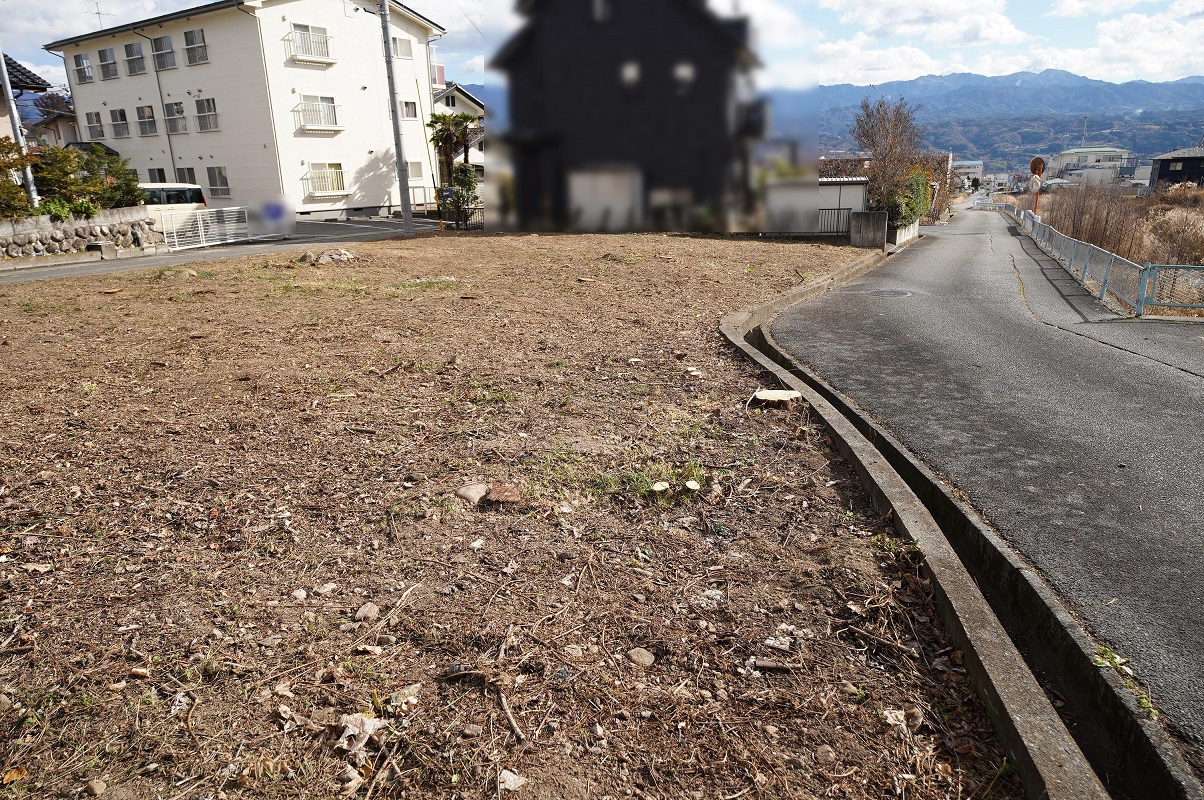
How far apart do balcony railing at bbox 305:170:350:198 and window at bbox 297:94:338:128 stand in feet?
6.12

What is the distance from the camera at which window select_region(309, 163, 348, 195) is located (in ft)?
93.5

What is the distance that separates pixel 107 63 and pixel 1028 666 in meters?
40.3

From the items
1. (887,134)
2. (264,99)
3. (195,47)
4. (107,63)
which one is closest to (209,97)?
(195,47)

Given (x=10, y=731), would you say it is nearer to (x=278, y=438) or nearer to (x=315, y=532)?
(x=315, y=532)

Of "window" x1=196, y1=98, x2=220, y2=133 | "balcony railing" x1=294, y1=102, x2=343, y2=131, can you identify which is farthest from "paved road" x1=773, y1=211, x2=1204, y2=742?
"window" x1=196, y1=98, x2=220, y2=133

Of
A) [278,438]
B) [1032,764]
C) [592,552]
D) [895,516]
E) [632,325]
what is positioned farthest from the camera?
→ [632,325]

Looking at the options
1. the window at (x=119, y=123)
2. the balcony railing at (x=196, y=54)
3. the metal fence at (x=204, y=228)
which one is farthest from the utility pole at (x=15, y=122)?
the window at (x=119, y=123)

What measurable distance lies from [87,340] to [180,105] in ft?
92.7

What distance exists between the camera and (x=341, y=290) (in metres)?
9.53

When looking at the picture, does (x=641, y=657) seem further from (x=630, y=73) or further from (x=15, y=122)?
(x=15, y=122)

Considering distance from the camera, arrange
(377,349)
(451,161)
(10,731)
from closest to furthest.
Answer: (10,731) → (377,349) → (451,161)

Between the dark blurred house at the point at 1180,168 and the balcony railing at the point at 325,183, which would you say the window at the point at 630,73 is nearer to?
the balcony railing at the point at 325,183

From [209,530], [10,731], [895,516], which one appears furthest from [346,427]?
[895,516]

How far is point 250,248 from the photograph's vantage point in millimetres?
17500
